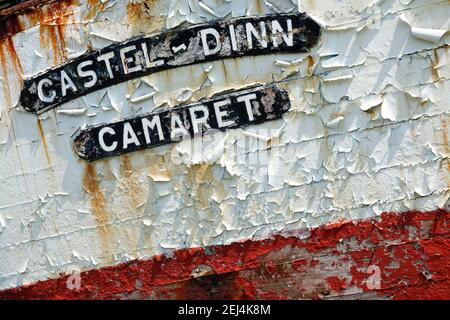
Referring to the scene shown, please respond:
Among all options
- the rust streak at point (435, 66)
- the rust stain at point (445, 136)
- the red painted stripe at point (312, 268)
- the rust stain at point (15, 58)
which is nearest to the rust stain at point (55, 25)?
the rust stain at point (15, 58)

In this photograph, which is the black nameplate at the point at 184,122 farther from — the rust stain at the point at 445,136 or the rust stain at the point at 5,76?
the rust stain at the point at 445,136

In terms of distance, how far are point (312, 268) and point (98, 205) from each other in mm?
1391

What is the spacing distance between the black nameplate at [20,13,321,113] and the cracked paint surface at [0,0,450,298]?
5 centimetres

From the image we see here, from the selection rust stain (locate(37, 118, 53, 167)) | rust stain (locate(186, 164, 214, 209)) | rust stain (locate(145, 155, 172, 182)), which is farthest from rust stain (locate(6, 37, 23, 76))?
rust stain (locate(186, 164, 214, 209))

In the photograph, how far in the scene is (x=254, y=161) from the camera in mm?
3900

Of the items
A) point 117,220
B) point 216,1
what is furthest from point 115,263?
point 216,1

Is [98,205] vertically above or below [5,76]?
below

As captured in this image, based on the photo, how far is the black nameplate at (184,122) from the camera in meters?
3.82

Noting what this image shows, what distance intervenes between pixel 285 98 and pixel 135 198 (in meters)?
1.12

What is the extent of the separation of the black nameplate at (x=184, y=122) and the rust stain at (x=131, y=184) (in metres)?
0.10

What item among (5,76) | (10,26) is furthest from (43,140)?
(10,26)

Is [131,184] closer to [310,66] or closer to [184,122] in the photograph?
[184,122]

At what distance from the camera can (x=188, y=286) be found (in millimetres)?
4055

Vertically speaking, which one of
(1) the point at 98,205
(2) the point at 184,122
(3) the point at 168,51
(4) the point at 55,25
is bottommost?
(1) the point at 98,205
